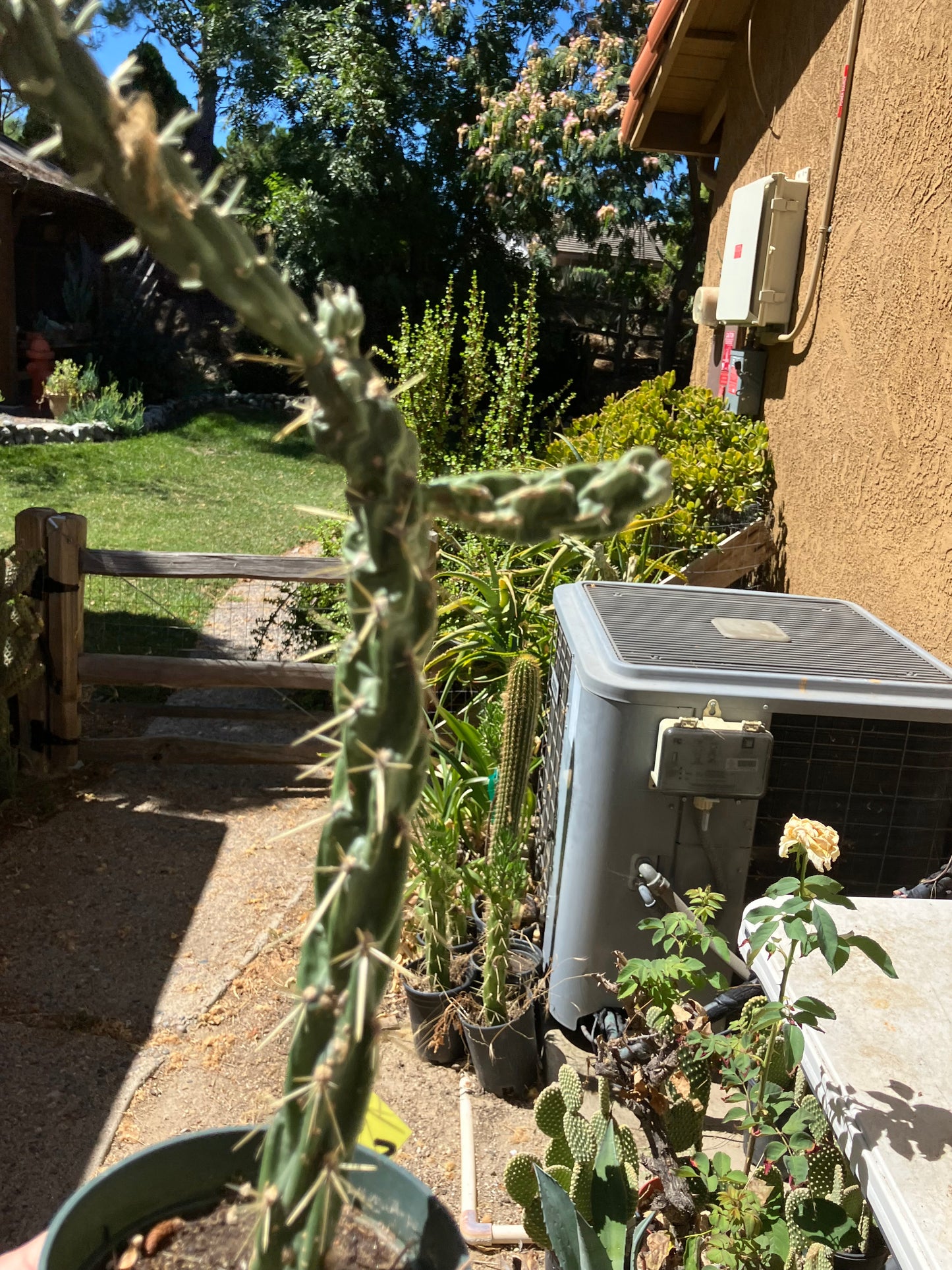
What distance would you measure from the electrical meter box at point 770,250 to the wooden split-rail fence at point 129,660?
108 cm

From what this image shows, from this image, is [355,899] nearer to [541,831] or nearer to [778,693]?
[778,693]

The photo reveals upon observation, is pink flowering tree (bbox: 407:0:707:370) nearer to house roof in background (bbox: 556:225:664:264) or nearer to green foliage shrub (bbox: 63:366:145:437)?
house roof in background (bbox: 556:225:664:264)

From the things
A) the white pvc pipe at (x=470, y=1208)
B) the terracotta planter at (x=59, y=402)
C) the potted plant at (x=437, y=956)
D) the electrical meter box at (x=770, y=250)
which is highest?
the electrical meter box at (x=770, y=250)

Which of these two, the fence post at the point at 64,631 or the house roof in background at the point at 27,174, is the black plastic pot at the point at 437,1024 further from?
the house roof in background at the point at 27,174

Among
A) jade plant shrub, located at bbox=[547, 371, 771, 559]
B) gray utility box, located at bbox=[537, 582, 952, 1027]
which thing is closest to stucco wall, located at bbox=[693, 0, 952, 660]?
jade plant shrub, located at bbox=[547, 371, 771, 559]

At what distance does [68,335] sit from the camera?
15.9 m

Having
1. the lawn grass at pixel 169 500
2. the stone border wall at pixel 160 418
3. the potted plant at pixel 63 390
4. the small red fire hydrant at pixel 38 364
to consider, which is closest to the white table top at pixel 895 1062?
the lawn grass at pixel 169 500

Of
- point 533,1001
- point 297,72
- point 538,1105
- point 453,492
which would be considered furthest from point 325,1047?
point 297,72

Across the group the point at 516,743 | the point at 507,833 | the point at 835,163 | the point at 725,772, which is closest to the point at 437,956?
the point at 507,833

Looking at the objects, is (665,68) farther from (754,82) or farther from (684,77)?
(754,82)

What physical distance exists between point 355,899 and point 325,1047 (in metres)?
0.15

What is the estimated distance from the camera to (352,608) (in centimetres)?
100

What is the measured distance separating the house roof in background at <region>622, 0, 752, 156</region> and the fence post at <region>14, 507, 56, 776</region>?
14.9 ft

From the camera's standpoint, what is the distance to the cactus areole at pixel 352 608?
86cm
